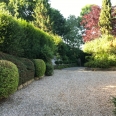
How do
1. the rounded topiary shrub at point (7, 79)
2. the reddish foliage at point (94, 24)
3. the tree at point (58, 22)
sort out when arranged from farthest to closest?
the tree at point (58, 22), the reddish foliage at point (94, 24), the rounded topiary shrub at point (7, 79)

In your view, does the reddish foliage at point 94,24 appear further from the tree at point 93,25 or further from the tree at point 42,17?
the tree at point 42,17

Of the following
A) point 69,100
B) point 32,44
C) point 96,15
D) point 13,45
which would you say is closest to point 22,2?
point 96,15

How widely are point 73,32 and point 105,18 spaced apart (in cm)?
1541

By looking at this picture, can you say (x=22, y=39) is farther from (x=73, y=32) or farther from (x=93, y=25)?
(x=73, y=32)

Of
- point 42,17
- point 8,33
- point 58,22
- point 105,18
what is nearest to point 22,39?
point 8,33

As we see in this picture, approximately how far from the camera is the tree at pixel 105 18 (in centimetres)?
2725

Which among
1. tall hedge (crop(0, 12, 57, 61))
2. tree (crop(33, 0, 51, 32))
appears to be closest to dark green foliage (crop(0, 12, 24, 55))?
tall hedge (crop(0, 12, 57, 61))

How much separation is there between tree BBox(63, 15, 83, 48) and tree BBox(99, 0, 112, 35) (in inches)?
496

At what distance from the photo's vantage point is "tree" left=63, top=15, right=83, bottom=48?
1621 inches

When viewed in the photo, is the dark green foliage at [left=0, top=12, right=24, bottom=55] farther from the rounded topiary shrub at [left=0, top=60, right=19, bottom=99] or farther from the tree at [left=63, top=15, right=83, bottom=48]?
the tree at [left=63, top=15, right=83, bottom=48]

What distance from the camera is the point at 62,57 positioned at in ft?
86.2

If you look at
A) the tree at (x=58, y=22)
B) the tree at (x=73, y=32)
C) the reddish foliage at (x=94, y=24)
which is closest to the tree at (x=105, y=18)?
the reddish foliage at (x=94, y=24)

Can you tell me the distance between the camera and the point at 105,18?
2730cm

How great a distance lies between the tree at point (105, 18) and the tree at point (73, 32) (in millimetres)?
12593
